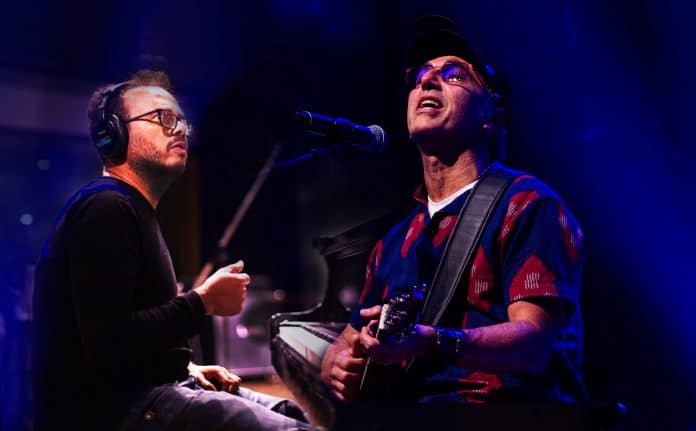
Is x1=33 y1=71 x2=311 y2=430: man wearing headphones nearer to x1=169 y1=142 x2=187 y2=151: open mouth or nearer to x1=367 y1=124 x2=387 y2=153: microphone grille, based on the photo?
x1=169 y1=142 x2=187 y2=151: open mouth

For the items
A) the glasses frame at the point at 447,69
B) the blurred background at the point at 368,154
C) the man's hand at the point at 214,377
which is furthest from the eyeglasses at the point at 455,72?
the man's hand at the point at 214,377

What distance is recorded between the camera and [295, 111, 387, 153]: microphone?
1.63m

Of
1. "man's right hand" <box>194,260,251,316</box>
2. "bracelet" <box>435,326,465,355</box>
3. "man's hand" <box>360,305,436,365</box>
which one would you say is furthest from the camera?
"man's right hand" <box>194,260,251,316</box>

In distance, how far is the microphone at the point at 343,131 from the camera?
1.63 meters

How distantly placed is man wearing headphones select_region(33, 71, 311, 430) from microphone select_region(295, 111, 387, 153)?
22.1 inches

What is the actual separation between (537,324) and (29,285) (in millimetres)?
2260

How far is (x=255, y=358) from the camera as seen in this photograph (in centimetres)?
329

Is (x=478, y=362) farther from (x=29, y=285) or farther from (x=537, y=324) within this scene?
(x=29, y=285)

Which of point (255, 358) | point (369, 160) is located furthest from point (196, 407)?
point (255, 358)

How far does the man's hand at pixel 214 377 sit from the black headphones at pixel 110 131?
2.30 ft

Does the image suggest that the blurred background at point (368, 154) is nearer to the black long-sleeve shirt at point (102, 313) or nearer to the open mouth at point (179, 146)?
the open mouth at point (179, 146)

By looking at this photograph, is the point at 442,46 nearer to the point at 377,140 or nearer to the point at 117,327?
the point at 377,140

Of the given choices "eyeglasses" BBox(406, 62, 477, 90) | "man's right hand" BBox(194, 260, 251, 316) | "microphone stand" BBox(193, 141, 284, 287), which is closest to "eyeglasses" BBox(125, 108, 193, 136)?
"microphone stand" BBox(193, 141, 284, 287)

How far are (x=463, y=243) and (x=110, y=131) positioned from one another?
3.72ft
